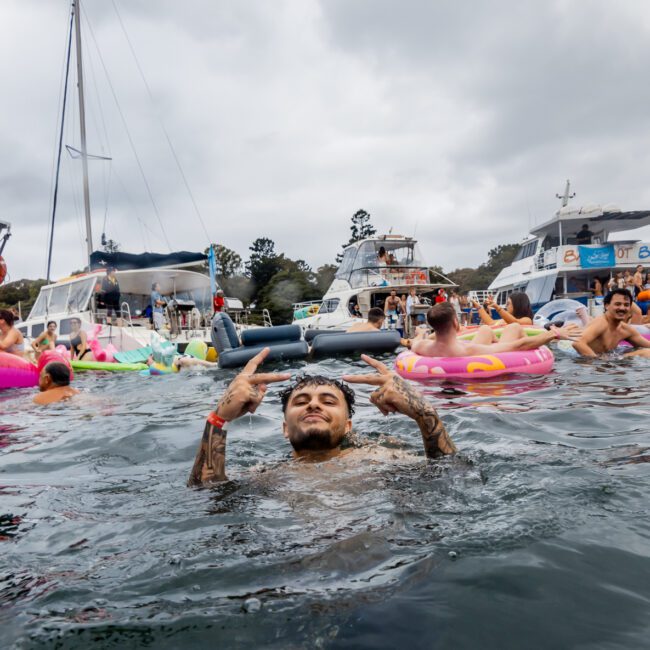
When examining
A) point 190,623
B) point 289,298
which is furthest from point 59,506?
point 289,298

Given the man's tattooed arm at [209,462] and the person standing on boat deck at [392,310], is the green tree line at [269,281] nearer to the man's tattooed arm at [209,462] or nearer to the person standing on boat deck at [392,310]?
the person standing on boat deck at [392,310]

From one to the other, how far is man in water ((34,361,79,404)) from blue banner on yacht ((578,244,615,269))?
1862 cm

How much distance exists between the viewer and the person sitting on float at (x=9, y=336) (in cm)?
936

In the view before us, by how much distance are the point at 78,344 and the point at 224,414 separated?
1167 centimetres

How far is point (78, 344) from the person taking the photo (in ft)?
43.6

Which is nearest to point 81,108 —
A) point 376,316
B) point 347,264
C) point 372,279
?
point 347,264

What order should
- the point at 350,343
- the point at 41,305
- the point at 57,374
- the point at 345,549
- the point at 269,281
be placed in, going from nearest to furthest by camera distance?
the point at 345,549 < the point at 57,374 < the point at 350,343 < the point at 41,305 < the point at 269,281

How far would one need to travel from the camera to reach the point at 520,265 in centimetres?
2381

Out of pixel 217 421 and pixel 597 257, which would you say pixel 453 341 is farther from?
pixel 597 257

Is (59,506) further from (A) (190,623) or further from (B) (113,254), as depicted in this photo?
(B) (113,254)

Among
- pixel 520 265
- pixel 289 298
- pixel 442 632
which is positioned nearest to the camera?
pixel 442 632

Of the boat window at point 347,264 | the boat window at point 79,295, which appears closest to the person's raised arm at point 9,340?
the boat window at point 79,295

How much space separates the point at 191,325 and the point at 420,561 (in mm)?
14841

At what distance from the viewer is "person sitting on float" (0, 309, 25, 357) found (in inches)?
368
